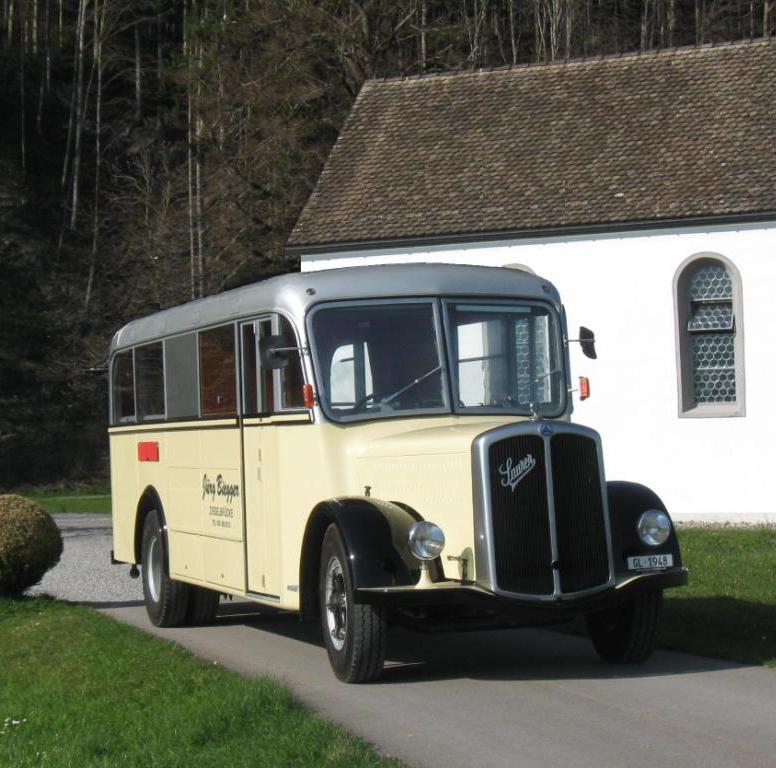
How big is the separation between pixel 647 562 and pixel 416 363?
6.85ft

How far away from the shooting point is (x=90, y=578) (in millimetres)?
18656

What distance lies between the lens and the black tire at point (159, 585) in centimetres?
1357

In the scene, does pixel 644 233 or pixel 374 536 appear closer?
pixel 374 536

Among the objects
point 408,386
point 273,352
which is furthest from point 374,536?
point 273,352

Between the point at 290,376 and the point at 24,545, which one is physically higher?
the point at 290,376

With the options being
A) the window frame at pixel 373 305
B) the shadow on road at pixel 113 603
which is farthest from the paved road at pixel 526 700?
the shadow on road at pixel 113 603

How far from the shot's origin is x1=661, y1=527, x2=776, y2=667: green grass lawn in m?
11.1

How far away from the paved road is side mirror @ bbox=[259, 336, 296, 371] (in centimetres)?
207

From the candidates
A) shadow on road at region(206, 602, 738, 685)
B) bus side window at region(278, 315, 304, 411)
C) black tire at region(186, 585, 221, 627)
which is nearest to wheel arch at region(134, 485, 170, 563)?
black tire at region(186, 585, 221, 627)

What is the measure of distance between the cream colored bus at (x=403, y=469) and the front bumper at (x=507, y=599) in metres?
0.01

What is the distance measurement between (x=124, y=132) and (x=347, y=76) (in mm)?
21300

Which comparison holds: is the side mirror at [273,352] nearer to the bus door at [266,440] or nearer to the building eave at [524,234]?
the bus door at [266,440]

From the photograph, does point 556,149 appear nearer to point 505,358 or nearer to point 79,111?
point 505,358

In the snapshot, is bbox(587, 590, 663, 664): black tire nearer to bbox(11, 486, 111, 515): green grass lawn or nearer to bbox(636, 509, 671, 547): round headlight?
bbox(636, 509, 671, 547): round headlight
